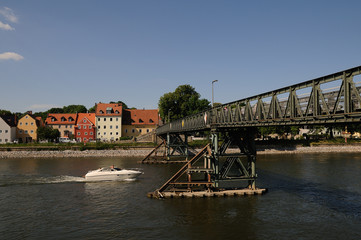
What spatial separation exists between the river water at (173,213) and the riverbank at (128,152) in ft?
125

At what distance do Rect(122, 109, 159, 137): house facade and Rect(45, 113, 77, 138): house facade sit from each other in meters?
18.2

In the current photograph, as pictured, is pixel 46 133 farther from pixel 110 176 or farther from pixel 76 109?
pixel 76 109

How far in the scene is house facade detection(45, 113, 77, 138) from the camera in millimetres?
99812

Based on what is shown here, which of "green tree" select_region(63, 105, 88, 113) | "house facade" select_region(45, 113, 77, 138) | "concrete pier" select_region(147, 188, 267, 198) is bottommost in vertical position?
"concrete pier" select_region(147, 188, 267, 198)

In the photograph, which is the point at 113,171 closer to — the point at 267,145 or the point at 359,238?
the point at 359,238

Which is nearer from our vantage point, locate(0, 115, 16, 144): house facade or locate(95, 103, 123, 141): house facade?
locate(0, 115, 16, 144): house facade

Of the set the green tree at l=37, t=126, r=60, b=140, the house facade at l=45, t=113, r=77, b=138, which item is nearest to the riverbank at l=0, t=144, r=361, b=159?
the green tree at l=37, t=126, r=60, b=140

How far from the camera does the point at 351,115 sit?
14031 millimetres

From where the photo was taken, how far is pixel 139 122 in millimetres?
103188

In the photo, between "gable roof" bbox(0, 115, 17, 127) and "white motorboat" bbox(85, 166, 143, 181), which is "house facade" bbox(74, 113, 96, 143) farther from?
"white motorboat" bbox(85, 166, 143, 181)

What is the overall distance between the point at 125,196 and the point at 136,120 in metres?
76.5

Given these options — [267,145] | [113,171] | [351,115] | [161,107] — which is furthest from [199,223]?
[161,107]

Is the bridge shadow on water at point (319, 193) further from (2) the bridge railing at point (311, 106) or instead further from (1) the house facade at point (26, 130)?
(1) the house facade at point (26, 130)

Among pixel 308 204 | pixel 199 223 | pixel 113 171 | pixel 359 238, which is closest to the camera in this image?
pixel 359 238
